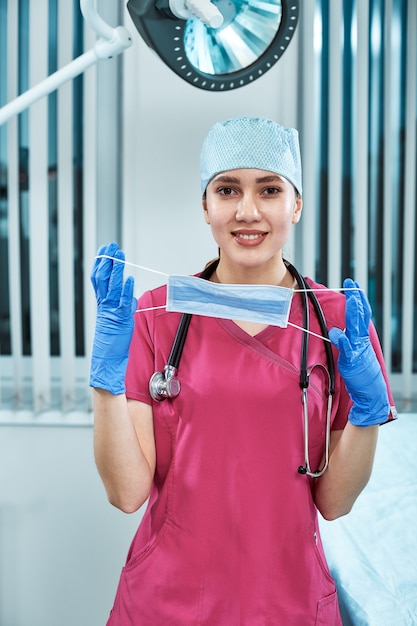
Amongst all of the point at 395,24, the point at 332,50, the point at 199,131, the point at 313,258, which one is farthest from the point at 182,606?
the point at 395,24

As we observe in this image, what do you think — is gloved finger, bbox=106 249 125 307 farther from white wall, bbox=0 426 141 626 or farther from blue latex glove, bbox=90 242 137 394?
white wall, bbox=0 426 141 626

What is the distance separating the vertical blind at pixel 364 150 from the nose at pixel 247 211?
894mm

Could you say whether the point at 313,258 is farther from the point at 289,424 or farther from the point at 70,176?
the point at 289,424

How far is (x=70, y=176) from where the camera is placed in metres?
1.79

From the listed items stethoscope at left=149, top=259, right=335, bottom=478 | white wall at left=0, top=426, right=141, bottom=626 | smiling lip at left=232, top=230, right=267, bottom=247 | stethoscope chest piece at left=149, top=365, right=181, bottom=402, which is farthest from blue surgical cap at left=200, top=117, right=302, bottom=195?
white wall at left=0, top=426, right=141, bottom=626

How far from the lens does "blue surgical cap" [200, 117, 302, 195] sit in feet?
3.35

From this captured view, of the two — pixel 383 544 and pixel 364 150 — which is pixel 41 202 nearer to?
pixel 364 150

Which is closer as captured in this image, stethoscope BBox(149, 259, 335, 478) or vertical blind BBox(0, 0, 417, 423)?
stethoscope BBox(149, 259, 335, 478)

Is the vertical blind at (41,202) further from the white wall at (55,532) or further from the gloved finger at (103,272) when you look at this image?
the gloved finger at (103,272)

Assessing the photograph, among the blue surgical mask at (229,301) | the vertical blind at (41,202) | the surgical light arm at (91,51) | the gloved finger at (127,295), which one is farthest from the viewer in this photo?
the vertical blind at (41,202)

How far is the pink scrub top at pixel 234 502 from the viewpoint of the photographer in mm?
1007

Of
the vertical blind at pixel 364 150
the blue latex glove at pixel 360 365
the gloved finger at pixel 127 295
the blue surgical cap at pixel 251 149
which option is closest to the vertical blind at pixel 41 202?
the vertical blind at pixel 364 150

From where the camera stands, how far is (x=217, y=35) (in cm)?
113

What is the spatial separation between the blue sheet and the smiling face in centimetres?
64
